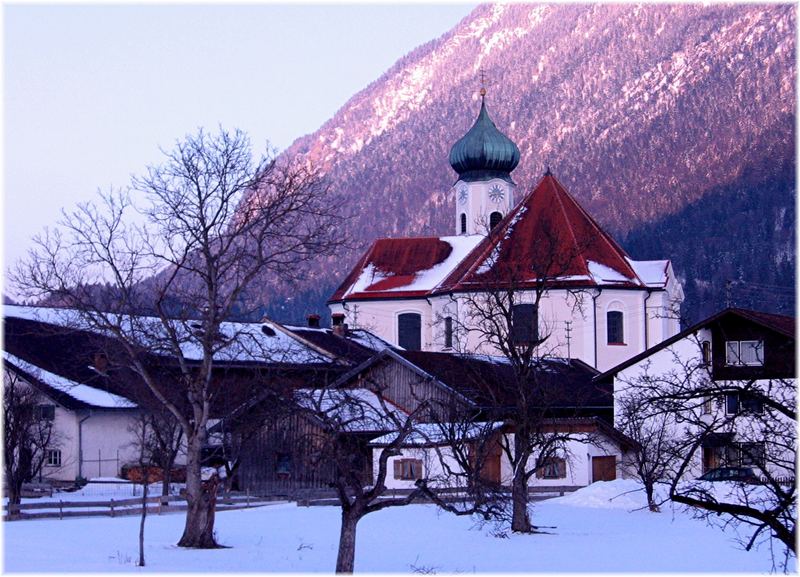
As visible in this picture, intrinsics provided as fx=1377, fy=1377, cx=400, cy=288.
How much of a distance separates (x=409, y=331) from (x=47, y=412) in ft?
75.0

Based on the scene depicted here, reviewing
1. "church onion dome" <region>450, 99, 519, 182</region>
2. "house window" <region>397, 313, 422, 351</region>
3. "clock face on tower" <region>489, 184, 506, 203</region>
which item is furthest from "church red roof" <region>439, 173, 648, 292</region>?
"church onion dome" <region>450, 99, 519, 182</region>

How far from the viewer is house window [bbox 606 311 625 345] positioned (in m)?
55.9

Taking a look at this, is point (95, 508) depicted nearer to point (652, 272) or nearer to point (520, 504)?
point (520, 504)

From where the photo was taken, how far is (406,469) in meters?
37.6

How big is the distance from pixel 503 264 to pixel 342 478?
3721cm

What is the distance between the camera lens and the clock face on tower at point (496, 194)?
237ft

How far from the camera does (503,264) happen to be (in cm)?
5544

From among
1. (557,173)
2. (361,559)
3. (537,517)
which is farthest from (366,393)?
(557,173)

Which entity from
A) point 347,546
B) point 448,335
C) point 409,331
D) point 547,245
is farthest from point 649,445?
point 409,331

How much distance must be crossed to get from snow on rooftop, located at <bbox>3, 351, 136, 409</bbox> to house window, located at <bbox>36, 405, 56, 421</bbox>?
0.65 metres

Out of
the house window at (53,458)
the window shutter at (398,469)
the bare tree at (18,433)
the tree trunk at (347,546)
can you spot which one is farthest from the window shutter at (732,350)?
the house window at (53,458)

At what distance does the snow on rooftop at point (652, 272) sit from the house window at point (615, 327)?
89.3 inches

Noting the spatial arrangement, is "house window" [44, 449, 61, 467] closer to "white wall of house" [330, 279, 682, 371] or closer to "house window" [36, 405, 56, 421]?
"house window" [36, 405, 56, 421]

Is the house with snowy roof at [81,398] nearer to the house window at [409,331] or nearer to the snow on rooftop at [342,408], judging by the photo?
the snow on rooftop at [342,408]
